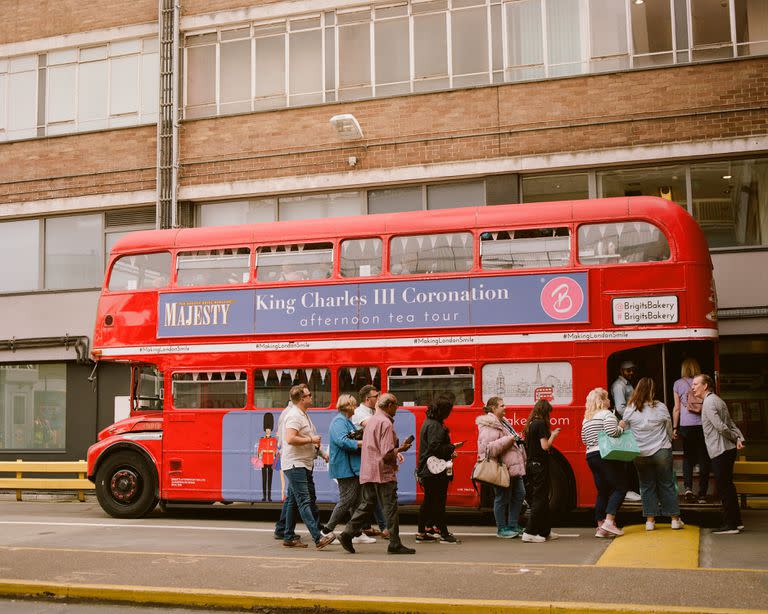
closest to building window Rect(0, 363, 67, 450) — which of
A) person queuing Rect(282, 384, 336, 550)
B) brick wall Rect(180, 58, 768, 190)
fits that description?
brick wall Rect(180, 58, 768, 190)

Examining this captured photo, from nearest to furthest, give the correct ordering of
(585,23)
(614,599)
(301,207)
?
(614,599)
(585,23)
(301,207)

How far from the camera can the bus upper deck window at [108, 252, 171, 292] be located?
13758mm

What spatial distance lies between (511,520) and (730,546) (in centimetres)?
239

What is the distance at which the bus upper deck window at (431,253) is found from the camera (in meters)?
12.5

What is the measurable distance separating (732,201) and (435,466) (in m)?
9.33

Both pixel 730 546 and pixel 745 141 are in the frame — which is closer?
pixel 730 546

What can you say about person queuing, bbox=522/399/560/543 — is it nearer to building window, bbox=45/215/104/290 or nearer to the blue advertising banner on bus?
the blue advertising banner on bus

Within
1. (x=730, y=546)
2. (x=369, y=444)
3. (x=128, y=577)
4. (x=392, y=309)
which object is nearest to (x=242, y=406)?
(x=392, y=309)

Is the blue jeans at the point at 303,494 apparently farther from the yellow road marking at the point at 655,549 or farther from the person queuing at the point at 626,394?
the person queuing at the point at 626,394

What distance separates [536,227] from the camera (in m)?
12.2

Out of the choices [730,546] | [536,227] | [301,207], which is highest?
[301,207]

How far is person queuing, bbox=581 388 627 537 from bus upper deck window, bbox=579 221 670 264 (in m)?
1.85

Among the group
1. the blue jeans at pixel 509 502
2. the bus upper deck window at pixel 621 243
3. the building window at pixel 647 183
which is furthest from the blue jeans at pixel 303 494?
the building window at pixel 647 183

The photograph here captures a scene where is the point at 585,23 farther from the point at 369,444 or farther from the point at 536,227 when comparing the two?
the point at 369,444
